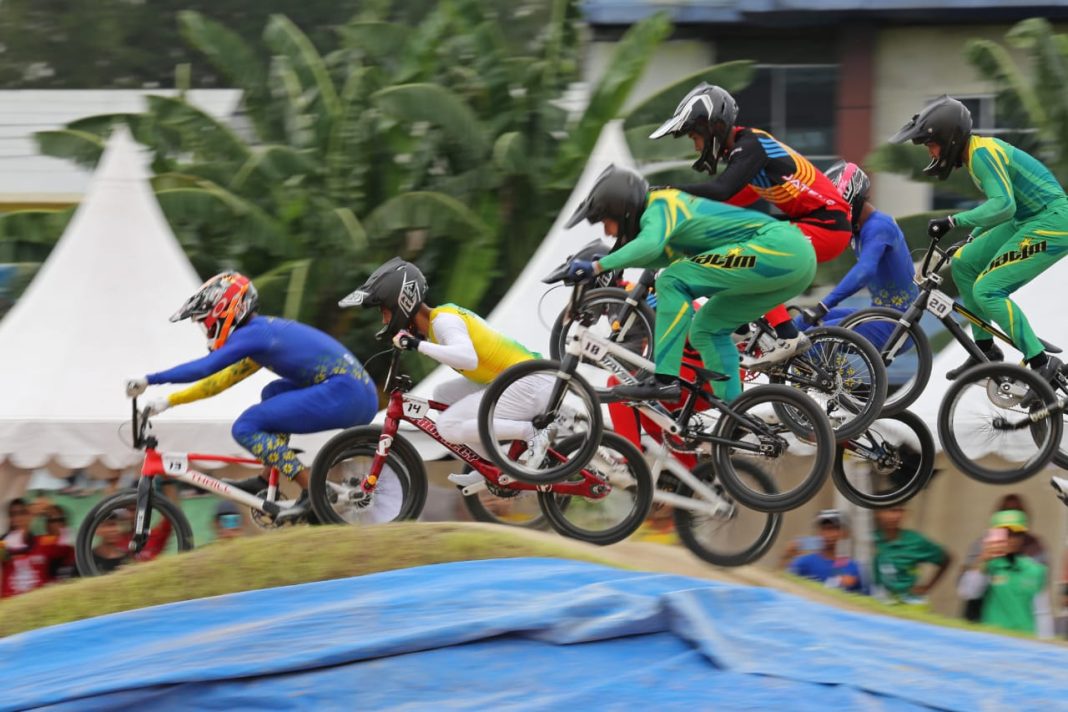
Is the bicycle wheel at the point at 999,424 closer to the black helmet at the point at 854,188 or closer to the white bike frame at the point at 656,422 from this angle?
the black helmet at the point at 854,188

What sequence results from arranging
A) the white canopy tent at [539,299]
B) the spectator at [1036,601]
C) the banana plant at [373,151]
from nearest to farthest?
1. the spectator at [1036,601]
2. the white canopy tent at [539,299]
3. the banana plant at [373,151]

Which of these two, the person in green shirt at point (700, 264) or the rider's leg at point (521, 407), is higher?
the person in green shirt at point (700, 264)

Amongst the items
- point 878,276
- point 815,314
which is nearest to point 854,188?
point 878,276

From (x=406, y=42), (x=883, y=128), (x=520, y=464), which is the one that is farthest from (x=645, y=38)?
(x=520, y=464)

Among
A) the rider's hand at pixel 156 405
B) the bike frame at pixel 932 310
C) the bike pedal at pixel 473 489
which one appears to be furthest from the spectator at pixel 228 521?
the bike frame at pixel 932 310

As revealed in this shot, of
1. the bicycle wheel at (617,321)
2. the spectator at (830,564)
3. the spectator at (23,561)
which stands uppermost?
the bicycle wheel at (617,321)

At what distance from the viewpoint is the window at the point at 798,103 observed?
18.5 meters

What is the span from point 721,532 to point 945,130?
2657 millimetres

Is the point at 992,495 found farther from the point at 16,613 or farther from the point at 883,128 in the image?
the point at 883,128

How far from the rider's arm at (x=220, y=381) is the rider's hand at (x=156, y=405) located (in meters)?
0.13

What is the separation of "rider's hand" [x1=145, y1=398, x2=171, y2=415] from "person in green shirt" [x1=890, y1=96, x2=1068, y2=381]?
15.9 feet

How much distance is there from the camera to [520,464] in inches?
333

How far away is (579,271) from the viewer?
7.95m

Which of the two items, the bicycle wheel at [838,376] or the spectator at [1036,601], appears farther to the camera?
the spectator at [1036,601]
